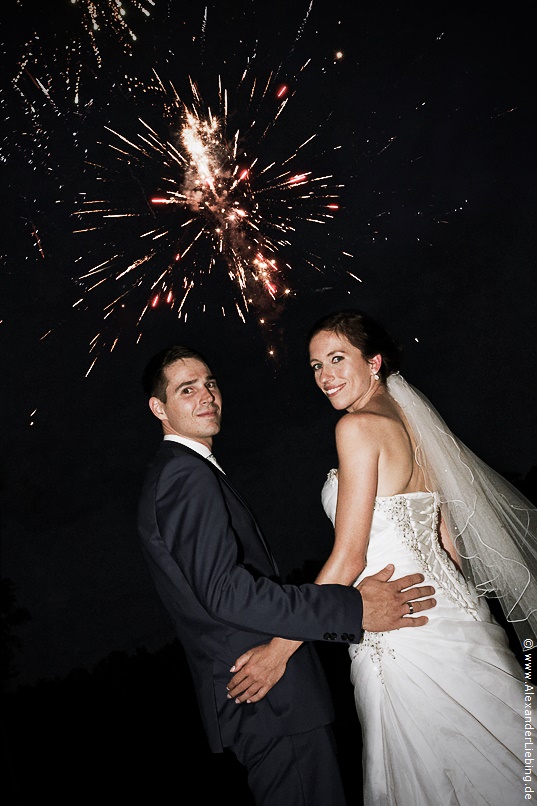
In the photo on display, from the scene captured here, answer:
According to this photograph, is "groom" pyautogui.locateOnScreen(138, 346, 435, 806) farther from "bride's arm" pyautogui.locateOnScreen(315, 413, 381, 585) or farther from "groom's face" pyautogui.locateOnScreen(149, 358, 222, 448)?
"groom's face" pyautogui.locateOnScreen(149, 358, 222, 448)

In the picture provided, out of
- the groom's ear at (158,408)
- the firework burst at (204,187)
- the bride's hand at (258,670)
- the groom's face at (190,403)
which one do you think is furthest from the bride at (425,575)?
the firework burst at (204,187)

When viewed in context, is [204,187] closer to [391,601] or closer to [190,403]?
[190,403]

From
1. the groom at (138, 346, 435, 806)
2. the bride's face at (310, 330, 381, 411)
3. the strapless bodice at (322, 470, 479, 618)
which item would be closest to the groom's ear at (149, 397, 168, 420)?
the groom at (138, 346, 435, 806)

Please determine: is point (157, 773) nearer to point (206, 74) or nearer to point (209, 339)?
point (209, 339)

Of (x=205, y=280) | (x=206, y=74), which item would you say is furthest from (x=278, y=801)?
(x=205, y=280)

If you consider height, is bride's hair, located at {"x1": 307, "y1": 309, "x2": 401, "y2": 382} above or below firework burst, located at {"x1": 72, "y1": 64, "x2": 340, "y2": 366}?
below

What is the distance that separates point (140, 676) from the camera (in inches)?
602

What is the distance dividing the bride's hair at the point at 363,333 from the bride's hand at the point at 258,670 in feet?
5.75

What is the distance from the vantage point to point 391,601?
2.61 metres

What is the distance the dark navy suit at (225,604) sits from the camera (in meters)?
2.33

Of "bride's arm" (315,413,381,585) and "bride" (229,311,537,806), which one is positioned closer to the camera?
"bride" (229,311,537,806)

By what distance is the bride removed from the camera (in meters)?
2.39

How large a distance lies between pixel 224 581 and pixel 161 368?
1463mm

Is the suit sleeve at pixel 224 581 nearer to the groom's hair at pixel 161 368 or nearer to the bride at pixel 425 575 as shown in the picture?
Result: the bride at pixel 425 575
